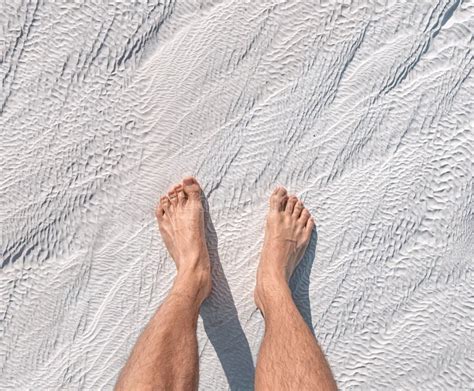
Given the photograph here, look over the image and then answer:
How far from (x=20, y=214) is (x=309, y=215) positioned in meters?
0.63

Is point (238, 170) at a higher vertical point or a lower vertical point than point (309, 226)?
higher

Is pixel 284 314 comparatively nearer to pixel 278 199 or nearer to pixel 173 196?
pixel 278 199

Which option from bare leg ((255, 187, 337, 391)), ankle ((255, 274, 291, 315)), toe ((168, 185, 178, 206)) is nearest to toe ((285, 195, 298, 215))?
bare leg ((255, 187, 337, 391))

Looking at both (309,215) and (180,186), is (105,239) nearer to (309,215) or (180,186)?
(180,186)

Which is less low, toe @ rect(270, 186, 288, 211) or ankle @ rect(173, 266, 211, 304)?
toe @ rect(270, 186, 288, 211)

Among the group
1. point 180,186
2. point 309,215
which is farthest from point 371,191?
point 180,186

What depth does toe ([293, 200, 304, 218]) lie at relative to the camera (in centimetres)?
97

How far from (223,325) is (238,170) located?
1.10ft

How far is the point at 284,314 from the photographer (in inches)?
36.2

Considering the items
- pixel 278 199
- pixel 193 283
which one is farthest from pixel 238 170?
pixel 193 283

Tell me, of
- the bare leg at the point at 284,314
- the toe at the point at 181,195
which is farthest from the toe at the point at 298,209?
the toe at the point at 181,195

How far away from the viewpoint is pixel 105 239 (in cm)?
100

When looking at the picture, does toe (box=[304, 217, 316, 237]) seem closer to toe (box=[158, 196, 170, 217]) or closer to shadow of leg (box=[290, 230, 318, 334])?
shadow of leg (box=[290, 230, 318, 334])

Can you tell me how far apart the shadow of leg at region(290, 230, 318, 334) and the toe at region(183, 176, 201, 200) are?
261mm
